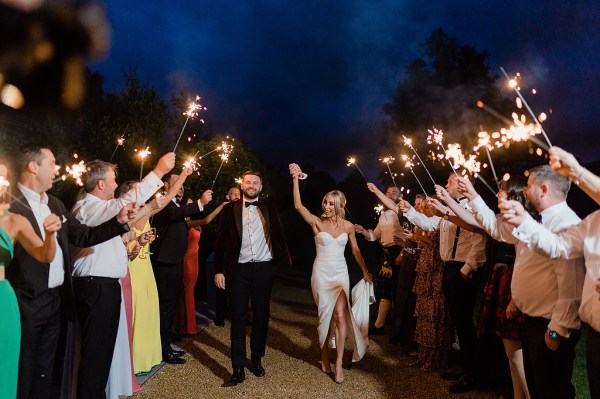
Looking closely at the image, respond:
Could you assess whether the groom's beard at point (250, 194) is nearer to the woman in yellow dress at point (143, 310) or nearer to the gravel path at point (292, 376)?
the woman in yellow dress at point (143, 310)

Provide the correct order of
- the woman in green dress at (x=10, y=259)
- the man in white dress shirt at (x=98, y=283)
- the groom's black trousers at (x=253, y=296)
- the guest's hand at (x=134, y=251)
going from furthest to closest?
the groom's black trousers at (x=253, y=296)
the guest's hand at (x=134, y=251)
the man in white dress shirt at (x=98, y=283)
the woman in green dress at (x=10, y=259)

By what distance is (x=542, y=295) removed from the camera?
336 centimetres

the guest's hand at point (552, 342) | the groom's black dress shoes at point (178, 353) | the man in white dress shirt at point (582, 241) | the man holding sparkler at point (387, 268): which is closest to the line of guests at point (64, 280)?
the groom's black dress shoes at point (178, 353)

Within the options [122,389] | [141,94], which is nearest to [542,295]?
[122,389]

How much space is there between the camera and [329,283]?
6.00 metres

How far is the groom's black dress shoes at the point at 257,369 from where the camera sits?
18.9 ft

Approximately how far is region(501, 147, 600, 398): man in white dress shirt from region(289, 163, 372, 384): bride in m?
3.21

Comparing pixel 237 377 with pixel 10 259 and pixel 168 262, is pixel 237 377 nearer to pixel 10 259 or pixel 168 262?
pixel 168 262

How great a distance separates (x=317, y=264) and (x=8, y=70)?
54.3ft

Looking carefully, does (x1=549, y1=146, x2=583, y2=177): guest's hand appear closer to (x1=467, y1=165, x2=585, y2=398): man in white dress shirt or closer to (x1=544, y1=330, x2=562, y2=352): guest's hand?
(x1=467, y1=165, x2=585, y2=398): man in white dress shirt

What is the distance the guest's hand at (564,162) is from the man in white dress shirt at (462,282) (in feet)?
8.24

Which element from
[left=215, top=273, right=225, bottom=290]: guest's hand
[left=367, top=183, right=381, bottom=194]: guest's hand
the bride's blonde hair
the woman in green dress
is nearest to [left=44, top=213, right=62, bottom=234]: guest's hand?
the woman in green dress

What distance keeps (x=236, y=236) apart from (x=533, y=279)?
356 centimetres

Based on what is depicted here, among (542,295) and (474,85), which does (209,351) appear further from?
(474,85)
